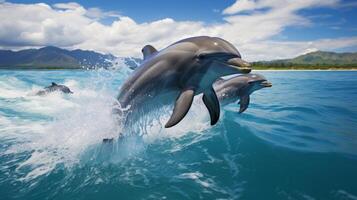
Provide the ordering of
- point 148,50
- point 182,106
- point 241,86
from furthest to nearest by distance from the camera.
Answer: point 241,86
point 148,50
point 182,106

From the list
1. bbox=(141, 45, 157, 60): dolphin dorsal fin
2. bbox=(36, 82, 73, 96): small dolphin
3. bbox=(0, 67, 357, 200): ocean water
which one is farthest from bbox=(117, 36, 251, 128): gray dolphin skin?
bbox=(36, 82, 73, 96): small dolphin

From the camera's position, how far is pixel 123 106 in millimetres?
7434

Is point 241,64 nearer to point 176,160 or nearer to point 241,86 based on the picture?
point 176,160

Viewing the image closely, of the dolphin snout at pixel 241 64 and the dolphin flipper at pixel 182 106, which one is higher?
the dolphin snout at pixel 241 64

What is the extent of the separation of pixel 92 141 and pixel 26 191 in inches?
88.1

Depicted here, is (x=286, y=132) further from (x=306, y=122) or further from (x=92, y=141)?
(x=92, y=141)

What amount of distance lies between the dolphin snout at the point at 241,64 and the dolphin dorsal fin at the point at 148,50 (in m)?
2.47

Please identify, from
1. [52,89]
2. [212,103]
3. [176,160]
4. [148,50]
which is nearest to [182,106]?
[212,103]

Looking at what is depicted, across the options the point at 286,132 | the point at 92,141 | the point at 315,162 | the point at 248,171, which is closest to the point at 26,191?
the point at 92,141

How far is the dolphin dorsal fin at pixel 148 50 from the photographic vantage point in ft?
25.1

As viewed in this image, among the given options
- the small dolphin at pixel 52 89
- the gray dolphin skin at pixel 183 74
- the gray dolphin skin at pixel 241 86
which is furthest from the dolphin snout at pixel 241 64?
the small dolphin at pixel 52 89

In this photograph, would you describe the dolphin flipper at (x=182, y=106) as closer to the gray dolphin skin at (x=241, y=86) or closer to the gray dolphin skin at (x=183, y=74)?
the gray dolphin skin at (x=183, y=74)

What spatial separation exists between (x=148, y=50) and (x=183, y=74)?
1.89 metres

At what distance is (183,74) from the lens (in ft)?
20.4
